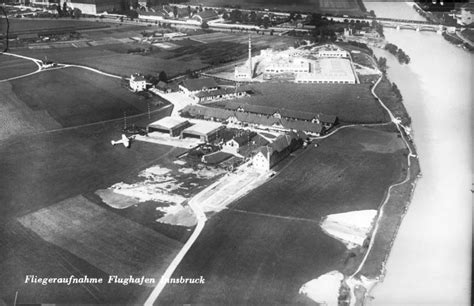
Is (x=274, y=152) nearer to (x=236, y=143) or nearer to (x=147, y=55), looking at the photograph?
(x=236, y=143)

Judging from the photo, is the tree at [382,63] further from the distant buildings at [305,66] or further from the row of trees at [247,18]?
the row of trees at [247,18]

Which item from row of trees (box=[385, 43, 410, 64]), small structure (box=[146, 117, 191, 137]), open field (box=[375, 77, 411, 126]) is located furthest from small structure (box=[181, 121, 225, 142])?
row of trees (box=[385, 43, 410, 64])

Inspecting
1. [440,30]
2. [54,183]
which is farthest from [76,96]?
[440,30]

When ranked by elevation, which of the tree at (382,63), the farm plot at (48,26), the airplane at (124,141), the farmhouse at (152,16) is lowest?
the airplane at (124,141)

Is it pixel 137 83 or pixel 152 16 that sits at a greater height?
pixel 152 16

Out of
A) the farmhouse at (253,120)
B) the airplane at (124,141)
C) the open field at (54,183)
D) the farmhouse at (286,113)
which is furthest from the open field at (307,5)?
the airplane at (124,141)

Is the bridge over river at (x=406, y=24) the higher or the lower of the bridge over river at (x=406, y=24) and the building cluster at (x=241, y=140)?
the higher
